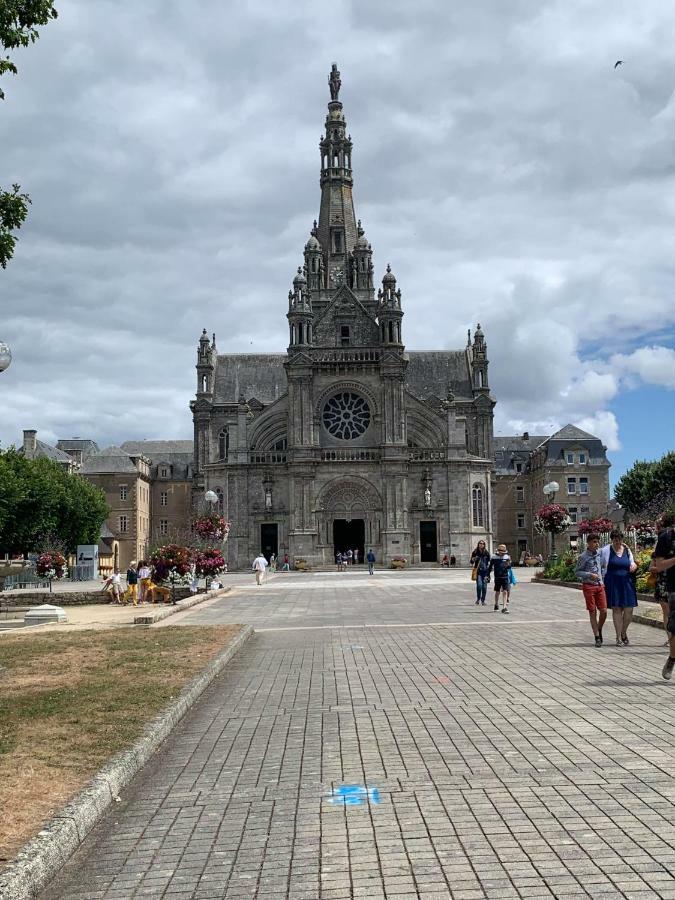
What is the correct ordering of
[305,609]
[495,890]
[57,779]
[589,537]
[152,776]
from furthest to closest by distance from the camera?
[305,609] < [589,537] < [152,776] < [57,779] < [495,890]

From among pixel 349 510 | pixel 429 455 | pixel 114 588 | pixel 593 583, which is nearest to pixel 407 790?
pixel 593 583

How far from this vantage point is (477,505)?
66.8m

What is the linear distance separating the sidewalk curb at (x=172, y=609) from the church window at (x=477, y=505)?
3393 cm

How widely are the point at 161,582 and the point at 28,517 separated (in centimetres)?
2667

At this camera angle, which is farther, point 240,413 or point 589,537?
point 240,413

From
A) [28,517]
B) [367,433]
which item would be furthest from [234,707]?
[367,433]

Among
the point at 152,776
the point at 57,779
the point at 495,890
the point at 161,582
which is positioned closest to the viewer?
the point at 495,890

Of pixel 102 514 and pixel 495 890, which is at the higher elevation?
pixel 102 514

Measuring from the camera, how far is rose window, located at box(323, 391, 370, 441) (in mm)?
66375

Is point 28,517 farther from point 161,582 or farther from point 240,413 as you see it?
point 161,582

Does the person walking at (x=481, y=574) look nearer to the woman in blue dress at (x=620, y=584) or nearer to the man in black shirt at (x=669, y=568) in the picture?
the woman in blue dress at (x=620, y=584)

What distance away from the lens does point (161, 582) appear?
3098cm

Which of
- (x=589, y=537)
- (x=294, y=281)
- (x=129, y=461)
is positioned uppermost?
(x=294, y=281)

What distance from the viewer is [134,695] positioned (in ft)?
32.3
